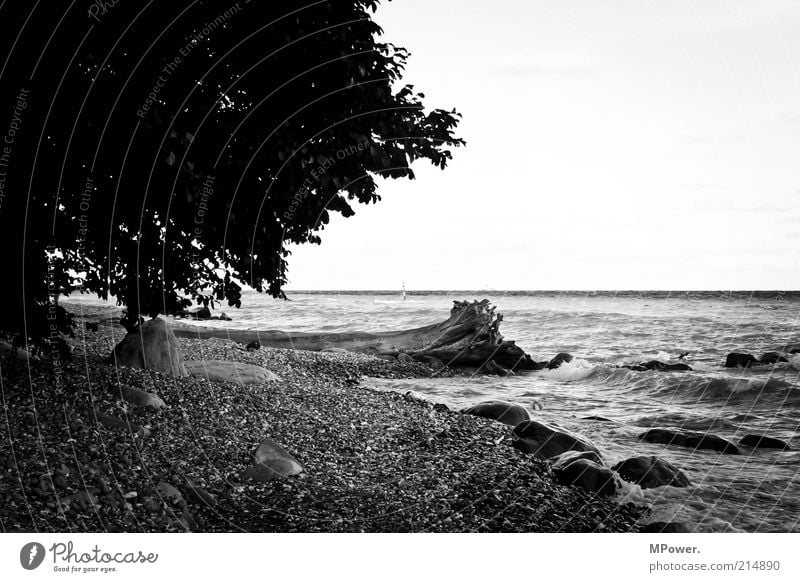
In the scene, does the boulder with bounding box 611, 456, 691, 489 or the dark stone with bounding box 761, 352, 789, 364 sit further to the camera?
the dark stone with bounding box 761, 352, 789, 364

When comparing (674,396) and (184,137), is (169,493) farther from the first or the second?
(674,396)

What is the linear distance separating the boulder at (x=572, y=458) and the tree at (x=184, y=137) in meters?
3.68

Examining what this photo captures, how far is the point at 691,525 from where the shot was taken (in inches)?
206

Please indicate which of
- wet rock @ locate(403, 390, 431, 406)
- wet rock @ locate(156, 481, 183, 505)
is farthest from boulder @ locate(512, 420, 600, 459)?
wet rock @ locate(156, 481, 183, 505)

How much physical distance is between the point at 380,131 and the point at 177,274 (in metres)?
2.75

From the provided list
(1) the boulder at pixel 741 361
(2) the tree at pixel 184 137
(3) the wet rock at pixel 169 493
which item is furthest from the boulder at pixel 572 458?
(1) the boulder at pixel 741 361

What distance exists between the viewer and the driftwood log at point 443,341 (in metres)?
14.5

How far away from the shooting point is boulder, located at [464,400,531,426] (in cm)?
841

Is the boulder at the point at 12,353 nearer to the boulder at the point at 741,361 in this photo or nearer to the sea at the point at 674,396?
the sea at the point at 674,396

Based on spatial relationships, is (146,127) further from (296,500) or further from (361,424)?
(361,424)

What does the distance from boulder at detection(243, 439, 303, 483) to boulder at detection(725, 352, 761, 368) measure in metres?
13.1

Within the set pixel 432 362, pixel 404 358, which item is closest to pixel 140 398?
pixel 432 362

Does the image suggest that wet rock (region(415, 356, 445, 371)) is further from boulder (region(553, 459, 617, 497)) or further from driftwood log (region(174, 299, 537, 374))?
boulder (region(553, 459, 617, 497))
